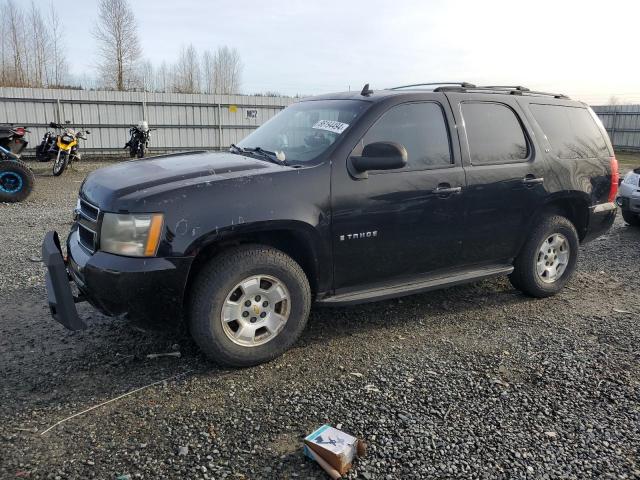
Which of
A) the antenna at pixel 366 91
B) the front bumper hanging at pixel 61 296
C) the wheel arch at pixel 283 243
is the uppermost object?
the antenna at pixel 366 91

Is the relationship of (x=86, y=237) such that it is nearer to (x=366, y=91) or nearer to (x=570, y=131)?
(x=366, y=91)

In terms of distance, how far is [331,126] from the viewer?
4.02 m

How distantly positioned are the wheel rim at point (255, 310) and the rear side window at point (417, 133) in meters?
1.29

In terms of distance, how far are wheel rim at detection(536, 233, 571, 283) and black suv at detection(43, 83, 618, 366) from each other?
0.6 inches

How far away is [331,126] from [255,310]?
1.53 meters

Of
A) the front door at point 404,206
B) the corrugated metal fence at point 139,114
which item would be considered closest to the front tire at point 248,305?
the front door at point 404,206

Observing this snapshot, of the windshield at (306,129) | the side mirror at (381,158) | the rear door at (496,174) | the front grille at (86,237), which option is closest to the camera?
the front grille at (86,237)

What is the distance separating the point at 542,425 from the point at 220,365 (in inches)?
79.9

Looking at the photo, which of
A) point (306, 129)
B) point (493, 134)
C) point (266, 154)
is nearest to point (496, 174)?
point (493, 134)

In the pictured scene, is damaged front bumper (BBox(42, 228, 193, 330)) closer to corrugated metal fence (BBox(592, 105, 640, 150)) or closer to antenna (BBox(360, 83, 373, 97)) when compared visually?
antenna (BBox(360, 83, 373, 97))

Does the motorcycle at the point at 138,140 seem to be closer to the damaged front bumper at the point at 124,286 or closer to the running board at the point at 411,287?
the damaged front bumper at the point at 124,286

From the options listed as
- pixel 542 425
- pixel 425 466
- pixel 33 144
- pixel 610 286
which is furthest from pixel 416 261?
pixel 33 144

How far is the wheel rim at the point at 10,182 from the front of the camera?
947 centimetres

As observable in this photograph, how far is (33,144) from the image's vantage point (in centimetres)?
1597
